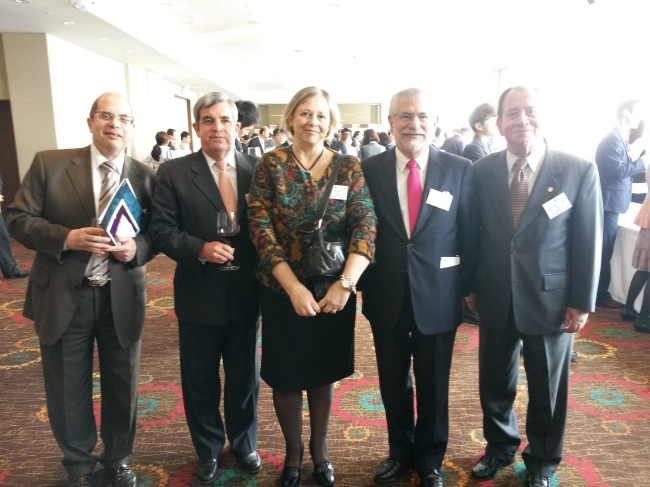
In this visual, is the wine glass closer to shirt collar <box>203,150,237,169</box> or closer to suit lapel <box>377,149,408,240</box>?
shirt collar <box>203,150,237,169</box>

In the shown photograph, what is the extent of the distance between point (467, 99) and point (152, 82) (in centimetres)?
1130

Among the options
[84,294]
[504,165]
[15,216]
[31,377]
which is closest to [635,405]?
[504,165]

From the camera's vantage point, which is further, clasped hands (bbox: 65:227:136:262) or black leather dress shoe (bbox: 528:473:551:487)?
black leather dress shoe (bbox: 528:473:551:487)

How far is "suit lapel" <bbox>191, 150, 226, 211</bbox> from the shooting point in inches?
76.6

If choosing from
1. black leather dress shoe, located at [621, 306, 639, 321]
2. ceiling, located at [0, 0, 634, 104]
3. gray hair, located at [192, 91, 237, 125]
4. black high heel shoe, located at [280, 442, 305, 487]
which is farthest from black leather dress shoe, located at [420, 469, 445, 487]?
ceiling, located at [0, 0, 634, 104]

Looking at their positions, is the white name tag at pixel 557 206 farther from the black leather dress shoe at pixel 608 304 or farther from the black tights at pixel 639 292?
the black leather dress shoe at pixel 608 304

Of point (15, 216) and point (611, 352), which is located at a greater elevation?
point (15, 216)

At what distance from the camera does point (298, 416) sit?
2.04m

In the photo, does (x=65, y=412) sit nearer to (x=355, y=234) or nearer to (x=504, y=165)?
(x=355, y=234)

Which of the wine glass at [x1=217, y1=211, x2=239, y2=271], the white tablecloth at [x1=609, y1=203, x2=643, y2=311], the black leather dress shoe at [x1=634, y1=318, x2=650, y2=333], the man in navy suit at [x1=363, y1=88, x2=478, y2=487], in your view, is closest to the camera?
the wine glass at [x1=217, y1=211, x2=239, y2=271]

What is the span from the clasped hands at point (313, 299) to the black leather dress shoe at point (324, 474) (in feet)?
2.75

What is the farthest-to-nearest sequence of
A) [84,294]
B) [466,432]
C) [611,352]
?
[611,352] < [466,432] < [84,294]

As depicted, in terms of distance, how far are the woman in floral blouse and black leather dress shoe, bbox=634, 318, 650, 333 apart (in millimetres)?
3212

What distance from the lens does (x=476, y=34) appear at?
1121 centimetres
